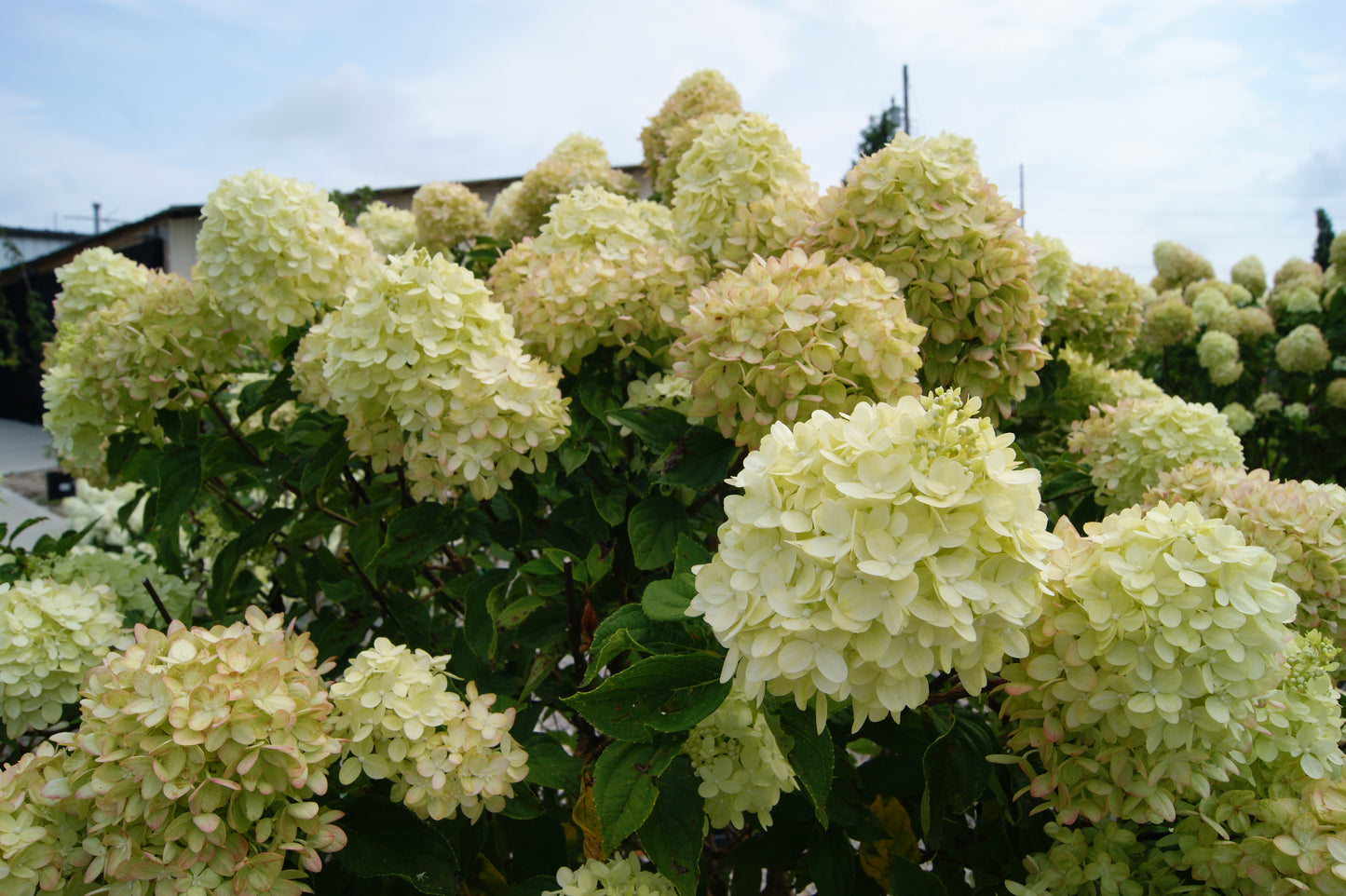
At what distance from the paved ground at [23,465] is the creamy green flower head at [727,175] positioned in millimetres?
2029

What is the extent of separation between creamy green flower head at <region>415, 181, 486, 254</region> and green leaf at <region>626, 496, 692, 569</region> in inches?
81.7

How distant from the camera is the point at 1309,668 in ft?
3.54

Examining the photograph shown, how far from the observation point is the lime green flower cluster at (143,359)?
181cm

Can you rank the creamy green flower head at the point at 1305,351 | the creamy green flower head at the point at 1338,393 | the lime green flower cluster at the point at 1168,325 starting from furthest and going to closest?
1. the lime green flower cluster at the point at 1168,325
2. the creamy green flower head at the point at 1305,351
3. the creamy green flower head at the point at 1338,393

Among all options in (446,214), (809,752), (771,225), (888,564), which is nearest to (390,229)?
(446,214)

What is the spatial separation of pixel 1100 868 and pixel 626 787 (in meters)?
0.69

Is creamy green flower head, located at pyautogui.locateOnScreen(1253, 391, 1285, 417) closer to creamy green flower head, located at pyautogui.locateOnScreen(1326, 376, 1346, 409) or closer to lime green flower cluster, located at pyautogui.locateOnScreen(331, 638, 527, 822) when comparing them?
creamy green flower head, located at pyautogui.locateOnScreen(1326, 376, 1346, 409)

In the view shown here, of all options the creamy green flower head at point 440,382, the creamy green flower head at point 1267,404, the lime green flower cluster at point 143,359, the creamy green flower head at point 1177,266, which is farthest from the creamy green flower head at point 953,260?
the creamy green flower head at point 1177,266

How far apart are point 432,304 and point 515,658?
0.87 meters

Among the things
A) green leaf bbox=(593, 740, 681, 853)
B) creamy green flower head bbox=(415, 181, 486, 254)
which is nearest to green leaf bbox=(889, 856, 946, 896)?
green leaf bbox=(593, 740, 681, 853)

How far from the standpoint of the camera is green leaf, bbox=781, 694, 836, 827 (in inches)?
39.3

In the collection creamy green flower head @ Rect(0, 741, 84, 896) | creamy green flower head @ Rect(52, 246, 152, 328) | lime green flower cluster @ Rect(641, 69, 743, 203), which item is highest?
lime green flower cluster @ Rect(641, 69, 743, 203)

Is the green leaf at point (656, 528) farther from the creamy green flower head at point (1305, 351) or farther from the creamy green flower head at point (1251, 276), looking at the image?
the creamy green flower head at point (1251, 276)

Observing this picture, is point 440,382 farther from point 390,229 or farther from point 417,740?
point 390,229
